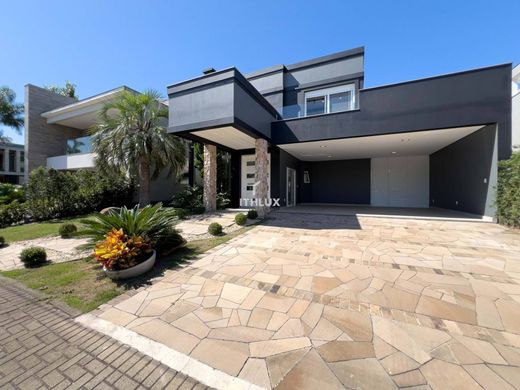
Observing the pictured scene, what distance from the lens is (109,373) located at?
1.88 m

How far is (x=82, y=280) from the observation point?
3740 mm

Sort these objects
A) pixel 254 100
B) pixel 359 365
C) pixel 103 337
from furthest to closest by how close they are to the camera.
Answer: pixel 254 100
pixel 103 337
pixel 359 365

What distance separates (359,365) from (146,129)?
1075 cm

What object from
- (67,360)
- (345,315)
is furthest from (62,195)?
(345,315)

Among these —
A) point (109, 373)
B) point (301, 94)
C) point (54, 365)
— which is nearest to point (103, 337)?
point (54, 365)

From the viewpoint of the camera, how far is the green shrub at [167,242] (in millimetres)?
4738

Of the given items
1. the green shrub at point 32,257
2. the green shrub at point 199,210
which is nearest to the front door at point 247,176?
the green shrub at point 199,210

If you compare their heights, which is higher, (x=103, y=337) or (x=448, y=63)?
(x=448, y=63)

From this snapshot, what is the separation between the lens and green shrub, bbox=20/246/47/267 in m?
4.43

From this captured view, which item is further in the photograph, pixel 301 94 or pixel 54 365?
pixel 301 94

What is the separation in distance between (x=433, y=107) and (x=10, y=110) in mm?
29499

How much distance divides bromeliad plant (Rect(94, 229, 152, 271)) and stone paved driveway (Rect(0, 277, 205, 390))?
971 mm

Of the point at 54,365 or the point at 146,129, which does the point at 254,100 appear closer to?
the point at 146,129

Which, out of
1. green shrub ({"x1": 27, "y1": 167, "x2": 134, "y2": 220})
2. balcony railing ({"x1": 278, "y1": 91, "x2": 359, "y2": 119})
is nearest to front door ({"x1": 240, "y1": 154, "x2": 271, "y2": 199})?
balcony railing ({"x1": 278, "y1": 91, "x2": 359, "y2": 119})
